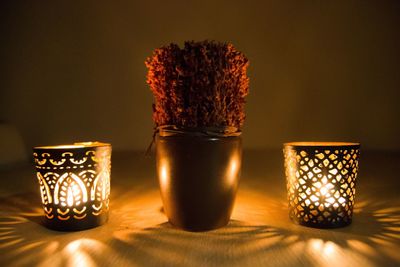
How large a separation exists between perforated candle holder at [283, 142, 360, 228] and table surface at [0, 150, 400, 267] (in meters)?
0.05

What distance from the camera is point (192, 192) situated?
101cm

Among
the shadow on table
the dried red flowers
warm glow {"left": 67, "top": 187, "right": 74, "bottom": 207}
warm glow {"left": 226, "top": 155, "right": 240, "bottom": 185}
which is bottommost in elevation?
the shadow on table

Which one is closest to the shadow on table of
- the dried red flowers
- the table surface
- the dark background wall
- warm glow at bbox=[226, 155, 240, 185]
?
the table surface

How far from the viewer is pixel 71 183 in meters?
1.04

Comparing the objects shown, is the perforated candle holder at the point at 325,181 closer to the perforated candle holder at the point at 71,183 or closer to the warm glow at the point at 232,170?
the warm glow at the point at 232,170

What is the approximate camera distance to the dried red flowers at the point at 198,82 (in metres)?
1.03

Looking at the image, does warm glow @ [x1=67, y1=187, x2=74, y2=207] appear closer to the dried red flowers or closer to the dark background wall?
the dried red flowers

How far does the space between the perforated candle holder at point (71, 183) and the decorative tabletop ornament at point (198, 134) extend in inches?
8.2

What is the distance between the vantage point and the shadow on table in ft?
2.73

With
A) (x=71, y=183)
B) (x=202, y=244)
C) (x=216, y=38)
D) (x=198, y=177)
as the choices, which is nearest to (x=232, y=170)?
(x=198, y=177)

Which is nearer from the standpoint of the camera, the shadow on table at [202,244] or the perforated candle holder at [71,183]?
the shadow on table at [202,244]

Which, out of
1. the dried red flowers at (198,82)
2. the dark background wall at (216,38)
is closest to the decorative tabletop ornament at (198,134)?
the dried red flowers at (198,82)

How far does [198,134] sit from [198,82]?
16 centimetres

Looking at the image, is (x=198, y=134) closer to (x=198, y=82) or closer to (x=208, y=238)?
(x=198, y=82)
